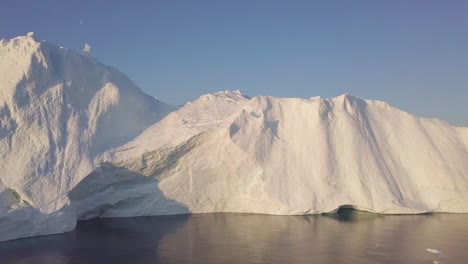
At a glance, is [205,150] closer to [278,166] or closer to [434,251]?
[278,166]

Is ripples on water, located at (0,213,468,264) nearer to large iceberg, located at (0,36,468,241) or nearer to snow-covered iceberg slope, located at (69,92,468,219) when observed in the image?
snow-covered iceberg slope, located at (69,92,468,219)

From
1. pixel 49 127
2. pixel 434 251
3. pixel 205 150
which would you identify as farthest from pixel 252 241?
pixel 49 127

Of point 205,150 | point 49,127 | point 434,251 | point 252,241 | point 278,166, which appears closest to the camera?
point 434,251

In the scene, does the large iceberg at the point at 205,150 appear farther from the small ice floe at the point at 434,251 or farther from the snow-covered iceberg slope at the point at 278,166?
the small ice floe at the point at 434,251

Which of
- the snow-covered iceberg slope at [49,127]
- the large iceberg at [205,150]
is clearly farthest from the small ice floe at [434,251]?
the snow-covered iceberg slope at [49,127]

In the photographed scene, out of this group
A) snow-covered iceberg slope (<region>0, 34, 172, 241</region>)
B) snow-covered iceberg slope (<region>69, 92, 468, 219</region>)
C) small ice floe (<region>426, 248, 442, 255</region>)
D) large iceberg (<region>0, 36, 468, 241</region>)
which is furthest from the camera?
snow-covered iceberg slope (<region>69, 92, 468, 219</region>)

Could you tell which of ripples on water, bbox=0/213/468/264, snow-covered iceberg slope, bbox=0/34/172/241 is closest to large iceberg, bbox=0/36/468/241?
snow-covered iceberg slope, bbox=0/34/172/241
